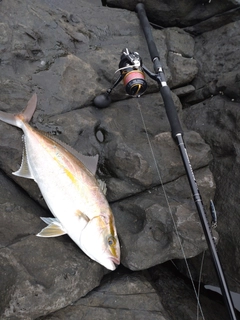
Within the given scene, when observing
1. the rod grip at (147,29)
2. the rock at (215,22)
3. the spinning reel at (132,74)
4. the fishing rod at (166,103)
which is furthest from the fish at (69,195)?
the rock at (215,22)

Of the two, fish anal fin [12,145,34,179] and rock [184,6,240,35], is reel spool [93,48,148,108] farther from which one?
rock [184,6,240,35]

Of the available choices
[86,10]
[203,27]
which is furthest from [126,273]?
[203,27]

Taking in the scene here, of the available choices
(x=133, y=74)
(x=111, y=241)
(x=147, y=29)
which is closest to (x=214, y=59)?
(x=147, y=29)

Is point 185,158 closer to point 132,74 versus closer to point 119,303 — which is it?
point 132,74

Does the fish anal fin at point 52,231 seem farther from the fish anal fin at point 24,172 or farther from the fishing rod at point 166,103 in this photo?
the fishing rod at point 166,103

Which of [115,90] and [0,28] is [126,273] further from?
[0,28]

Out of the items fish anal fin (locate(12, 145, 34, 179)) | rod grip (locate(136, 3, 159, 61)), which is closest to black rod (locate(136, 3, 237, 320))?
rod grip (locate(136, 3, 159, 61))
